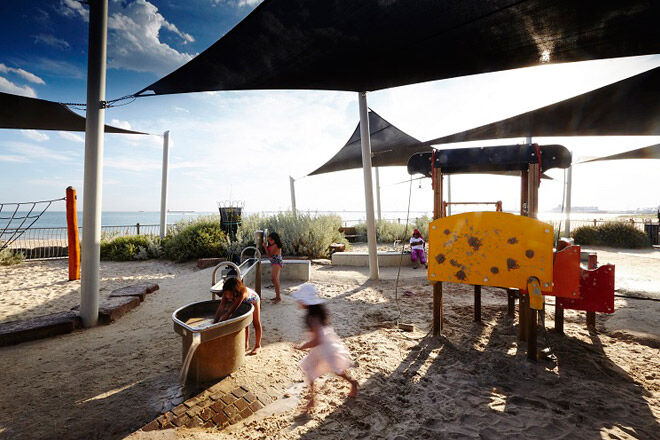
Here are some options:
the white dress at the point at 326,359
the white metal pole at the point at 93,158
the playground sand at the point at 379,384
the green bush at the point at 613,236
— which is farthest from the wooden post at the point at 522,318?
the green bush at the point at 613,236

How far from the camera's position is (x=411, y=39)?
3.59m

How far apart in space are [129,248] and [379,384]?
895 centimetres

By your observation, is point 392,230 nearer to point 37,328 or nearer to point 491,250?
point 491,250

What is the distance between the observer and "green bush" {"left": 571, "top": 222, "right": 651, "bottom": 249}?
1104 centimetres

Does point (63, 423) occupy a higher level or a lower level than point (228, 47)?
lower

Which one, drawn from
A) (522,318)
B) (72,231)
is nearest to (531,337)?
(522,318)

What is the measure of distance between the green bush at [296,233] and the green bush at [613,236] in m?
11.0

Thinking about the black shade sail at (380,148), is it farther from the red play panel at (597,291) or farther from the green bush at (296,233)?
the red play panel at (597,291)

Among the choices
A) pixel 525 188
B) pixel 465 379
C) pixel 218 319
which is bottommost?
pixel 465 379

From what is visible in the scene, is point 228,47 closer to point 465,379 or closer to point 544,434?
point 465,379

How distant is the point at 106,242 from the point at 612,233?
60.0ft

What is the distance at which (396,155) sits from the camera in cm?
991

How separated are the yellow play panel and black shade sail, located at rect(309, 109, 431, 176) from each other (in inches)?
236

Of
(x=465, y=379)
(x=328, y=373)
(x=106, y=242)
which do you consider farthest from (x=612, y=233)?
(x=106, y=242)
